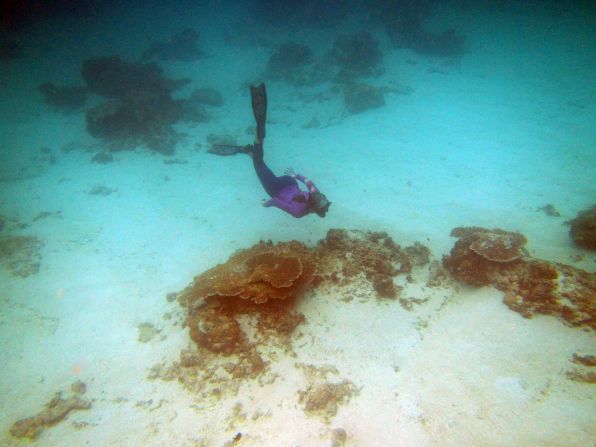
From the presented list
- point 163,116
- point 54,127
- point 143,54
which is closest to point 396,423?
point 163,116

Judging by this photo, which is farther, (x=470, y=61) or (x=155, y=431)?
(x=470, y=61)

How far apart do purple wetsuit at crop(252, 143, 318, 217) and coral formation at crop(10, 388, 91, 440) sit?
4.79m

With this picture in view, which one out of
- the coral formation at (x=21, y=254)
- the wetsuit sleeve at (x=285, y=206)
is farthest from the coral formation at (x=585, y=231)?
the coral formation at (x=21, y=254)

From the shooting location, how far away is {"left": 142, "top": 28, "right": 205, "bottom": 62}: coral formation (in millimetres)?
26484

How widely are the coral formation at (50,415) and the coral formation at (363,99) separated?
688 inches

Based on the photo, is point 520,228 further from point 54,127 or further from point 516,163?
point 54,127

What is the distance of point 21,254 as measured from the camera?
28.2 ft

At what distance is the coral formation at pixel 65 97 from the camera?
18719 millimetres

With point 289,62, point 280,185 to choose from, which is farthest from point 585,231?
point 289,62

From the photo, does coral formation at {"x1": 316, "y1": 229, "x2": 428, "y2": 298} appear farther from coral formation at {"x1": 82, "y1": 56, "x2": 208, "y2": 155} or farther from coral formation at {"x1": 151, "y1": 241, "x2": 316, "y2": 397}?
coral formation at {"x1": 82, "y1": 56, "x2": 208, "y2": 155}

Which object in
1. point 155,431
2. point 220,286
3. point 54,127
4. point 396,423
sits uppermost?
point 220,286

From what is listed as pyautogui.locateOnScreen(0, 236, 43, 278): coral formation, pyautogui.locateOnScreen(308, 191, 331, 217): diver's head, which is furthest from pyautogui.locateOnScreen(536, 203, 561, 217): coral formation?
pyautogui.locateOnScreen(0, 236, 43, 278): coral formation

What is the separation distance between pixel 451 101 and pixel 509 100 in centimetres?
376

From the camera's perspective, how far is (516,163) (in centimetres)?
1219
